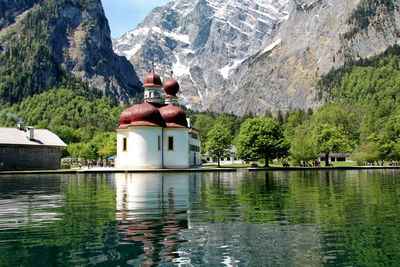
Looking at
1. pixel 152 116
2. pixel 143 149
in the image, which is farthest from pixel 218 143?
pixel 143 149

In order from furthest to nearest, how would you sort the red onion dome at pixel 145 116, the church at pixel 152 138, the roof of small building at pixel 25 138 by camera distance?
the roof of small building at pixel 25 138 < the red onion dome at pixel 145 116 < the church at pixel 152 138

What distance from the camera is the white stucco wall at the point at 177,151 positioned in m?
73.1

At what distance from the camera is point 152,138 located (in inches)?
2771

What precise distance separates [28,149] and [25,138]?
104 inches

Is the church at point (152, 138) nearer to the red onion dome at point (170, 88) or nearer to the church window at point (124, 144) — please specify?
the church window at point (124, 144)

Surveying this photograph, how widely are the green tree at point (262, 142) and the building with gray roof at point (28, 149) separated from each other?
1345 inches

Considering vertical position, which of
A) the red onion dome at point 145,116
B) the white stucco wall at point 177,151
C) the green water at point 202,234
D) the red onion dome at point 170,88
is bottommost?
the green water at point 202,234

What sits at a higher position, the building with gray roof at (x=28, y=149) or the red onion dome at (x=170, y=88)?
the red onion dome at (x=170, y=88)

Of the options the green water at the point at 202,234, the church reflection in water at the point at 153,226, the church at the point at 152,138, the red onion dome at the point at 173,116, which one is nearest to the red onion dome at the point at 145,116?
the church at the point at 152,138

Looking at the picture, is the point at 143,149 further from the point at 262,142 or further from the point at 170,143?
the point at 262,142

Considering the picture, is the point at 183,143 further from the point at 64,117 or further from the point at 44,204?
the point at 64,117

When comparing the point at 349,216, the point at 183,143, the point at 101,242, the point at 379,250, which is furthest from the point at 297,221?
the point at 183,143

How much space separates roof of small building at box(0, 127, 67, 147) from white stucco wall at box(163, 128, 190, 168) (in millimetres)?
20373

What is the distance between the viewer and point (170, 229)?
43.3 ft
